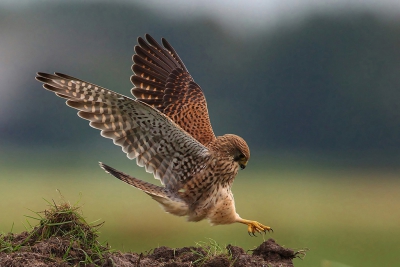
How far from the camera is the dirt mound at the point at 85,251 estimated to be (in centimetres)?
314

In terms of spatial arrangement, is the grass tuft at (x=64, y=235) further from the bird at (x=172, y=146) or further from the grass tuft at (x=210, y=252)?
the bird at (x=172, y=146)

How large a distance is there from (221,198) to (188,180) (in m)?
0.34

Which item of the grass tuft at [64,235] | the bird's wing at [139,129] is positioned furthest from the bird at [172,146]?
the grass tuft at [64,235]

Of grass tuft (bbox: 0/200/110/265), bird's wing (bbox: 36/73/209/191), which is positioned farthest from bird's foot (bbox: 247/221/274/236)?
grass tuft (bbox: 0/200/110/265)

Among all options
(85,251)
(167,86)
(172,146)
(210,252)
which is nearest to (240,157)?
(172,146)

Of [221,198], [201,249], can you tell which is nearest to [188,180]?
[221,198]

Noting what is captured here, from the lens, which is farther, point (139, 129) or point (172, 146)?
point (172, 146)

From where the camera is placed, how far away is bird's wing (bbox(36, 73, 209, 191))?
4.01 metres

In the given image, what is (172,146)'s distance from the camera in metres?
4.43

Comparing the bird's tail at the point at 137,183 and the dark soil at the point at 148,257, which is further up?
the bird's tail at the point at 137,183

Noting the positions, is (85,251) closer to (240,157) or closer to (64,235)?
(64,235)

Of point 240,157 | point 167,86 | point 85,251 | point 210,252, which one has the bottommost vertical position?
point 85,251

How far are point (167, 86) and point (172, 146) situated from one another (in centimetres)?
128

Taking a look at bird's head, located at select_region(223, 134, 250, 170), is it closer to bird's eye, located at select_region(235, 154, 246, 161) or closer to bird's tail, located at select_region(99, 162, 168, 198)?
bird's eye, located at select_region(235, 154, 246, 161)
